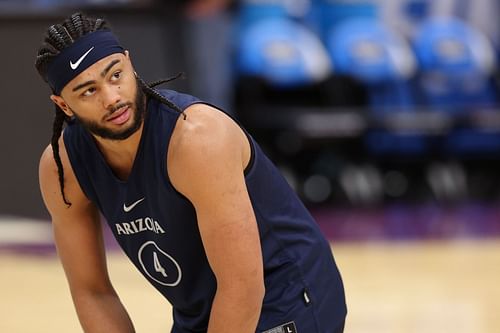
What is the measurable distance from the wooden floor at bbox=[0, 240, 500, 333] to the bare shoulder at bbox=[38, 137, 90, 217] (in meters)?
2.11

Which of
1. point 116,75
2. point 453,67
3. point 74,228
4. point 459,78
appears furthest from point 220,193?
point 459,78

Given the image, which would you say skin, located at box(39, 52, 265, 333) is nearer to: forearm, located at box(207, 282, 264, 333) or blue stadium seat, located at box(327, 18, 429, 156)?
forearm, located at box(207, 282, 264, 333)

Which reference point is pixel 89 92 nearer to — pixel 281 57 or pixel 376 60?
pixel 281 57

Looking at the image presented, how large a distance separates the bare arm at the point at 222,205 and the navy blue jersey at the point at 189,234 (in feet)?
0.26

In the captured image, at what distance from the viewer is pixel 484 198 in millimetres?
9438

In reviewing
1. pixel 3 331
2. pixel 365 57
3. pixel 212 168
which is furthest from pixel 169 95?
pixel 365 57

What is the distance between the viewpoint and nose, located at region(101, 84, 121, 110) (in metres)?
2.64

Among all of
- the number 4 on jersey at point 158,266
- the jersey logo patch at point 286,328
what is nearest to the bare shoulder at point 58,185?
the number 4 on jersey at point 158,266

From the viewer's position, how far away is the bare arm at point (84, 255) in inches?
121

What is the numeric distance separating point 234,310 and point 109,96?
2.02 ft

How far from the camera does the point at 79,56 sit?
8.74 ft

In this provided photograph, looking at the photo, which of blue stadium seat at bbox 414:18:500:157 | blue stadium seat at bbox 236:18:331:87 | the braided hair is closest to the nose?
the braided hair

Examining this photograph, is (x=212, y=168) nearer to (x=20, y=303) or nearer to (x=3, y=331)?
(x=3, y=331)

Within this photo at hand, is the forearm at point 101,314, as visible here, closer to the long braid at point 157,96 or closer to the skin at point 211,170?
the skin at point 211,170
